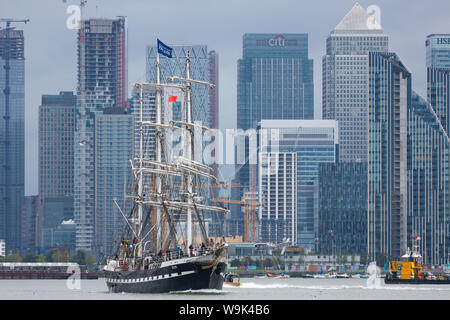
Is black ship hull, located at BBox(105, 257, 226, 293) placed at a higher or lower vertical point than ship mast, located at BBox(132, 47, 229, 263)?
lower

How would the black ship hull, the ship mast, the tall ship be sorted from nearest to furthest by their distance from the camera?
the black ship hull < the tall ship < the ship mast

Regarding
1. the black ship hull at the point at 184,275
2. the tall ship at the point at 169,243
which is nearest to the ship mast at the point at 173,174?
the tall ship at the point at 169,243

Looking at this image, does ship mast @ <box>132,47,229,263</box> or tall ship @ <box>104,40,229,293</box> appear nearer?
tall ship @ <box>104,40,229,293</box>

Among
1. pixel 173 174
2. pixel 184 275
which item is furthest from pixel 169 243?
pixel 184 275

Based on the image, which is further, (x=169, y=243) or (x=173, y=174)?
(x=173, y=174)

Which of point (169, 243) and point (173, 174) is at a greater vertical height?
point (173, 174)

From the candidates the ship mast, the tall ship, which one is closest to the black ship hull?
the tall ship

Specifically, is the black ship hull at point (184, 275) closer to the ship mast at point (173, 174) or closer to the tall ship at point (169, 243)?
the tall ship at point (169, 243)

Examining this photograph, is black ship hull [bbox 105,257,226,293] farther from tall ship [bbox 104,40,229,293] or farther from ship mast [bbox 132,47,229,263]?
ship mast [bbox 132,47,229,263]

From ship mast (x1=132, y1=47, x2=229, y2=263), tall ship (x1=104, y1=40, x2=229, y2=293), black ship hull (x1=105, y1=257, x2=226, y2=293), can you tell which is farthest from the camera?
ship mast (x1=132, y1=47, x2=229, y2=263)

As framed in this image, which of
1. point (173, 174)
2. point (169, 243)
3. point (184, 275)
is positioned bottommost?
point (184, 275)

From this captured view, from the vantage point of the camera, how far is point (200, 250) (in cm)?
15475

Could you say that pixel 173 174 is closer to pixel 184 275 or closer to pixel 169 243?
pixel 169 243
